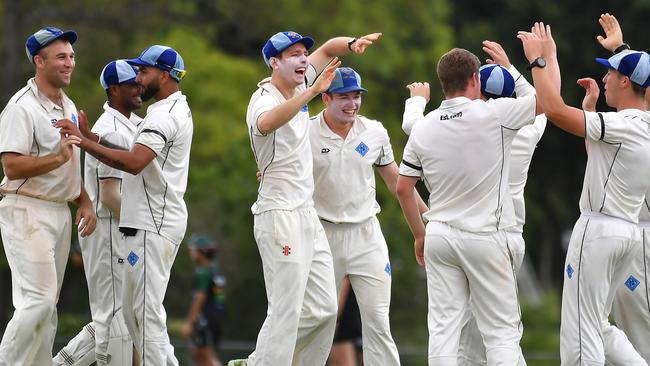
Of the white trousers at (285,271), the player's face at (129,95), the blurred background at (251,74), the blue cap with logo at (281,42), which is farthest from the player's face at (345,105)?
the blurred background at (251,74)

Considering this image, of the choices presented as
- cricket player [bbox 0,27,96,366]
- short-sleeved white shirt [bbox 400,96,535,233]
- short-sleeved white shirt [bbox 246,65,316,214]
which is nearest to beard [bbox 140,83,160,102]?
cricket player [bbox 0,27,96,366]

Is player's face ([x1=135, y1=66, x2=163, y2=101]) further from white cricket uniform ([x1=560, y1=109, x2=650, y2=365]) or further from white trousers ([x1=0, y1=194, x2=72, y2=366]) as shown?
white cricket uniform ([x1=560, y1=109, x2=650, y2=365])

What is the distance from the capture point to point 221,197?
2386 cm

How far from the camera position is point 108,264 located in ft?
37.8

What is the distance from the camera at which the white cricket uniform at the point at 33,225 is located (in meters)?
10.6

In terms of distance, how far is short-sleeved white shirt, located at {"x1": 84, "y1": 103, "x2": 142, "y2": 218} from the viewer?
37.7ft

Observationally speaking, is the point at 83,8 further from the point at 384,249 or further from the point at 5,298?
the point at 384,249

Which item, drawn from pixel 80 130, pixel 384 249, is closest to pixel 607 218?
pixel 384 249

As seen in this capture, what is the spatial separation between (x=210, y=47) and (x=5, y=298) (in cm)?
747

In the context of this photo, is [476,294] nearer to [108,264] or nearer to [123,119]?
[108,264]

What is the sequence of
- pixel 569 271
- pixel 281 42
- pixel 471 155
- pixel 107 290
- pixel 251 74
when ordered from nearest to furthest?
pixel 471 155
pixel 569 271
pixel 281 42
pixel 107 290
pixel 251 74

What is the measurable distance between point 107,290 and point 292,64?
2.65 meters

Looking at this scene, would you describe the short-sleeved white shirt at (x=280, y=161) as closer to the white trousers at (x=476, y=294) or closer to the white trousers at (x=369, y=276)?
the white trousers at (x=369, y=276)

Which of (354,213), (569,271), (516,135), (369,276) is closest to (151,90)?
(354,213)
